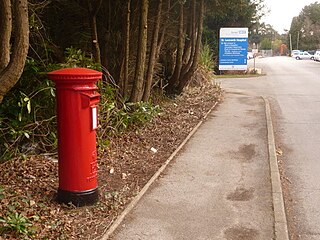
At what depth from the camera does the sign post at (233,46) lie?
23.7m

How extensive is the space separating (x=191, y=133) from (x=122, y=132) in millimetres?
1701

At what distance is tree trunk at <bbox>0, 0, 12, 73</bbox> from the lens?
13.8 feet

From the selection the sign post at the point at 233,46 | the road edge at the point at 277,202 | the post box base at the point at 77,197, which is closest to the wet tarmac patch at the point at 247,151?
the road edge at the point at 277,202

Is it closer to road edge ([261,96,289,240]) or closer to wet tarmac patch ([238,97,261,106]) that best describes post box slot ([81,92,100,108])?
road edge ([261,96,289,240])

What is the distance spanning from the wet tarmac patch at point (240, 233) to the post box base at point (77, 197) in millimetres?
1395

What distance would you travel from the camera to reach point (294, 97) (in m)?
15.7

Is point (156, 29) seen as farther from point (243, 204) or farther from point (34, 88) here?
point (243, 204)

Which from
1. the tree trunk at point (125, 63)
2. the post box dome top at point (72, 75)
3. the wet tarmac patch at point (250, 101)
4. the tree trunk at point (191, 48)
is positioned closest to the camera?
the post box dome top at point (72, 75)

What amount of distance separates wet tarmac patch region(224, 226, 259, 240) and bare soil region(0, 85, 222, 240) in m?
1.11

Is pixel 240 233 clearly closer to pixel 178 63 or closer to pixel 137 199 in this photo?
pixel 137 199

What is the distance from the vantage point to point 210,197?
16.2ft

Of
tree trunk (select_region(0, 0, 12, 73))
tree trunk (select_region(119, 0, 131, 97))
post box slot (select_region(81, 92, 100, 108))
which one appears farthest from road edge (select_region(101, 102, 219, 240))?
tree trunk (select_region(0, 0, 12, 73))

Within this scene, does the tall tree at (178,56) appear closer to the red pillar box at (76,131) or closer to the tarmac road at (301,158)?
the tarmac road at (301,158)

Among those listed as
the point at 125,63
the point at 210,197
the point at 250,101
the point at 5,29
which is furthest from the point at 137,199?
the point at 250,101
